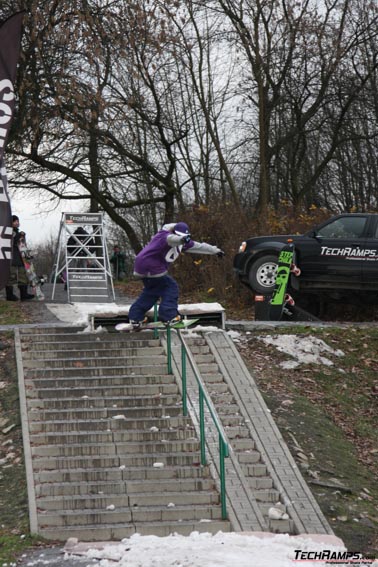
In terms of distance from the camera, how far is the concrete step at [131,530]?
28.6 ft

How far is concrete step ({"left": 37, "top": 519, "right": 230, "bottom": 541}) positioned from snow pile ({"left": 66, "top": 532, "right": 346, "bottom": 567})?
219mm

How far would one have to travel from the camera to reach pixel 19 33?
12.5 m

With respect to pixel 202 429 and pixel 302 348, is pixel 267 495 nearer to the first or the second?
pixel 202 429

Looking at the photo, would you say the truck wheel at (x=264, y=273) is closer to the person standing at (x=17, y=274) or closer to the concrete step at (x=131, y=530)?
the person standing at (x=17, y=274)

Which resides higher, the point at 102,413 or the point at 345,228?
the point at 345,228

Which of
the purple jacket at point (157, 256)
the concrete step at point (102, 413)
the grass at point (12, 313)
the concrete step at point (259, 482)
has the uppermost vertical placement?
the purple jacket at point (157, 256)

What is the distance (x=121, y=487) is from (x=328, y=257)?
8.56 metres

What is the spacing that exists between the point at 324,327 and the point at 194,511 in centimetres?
637

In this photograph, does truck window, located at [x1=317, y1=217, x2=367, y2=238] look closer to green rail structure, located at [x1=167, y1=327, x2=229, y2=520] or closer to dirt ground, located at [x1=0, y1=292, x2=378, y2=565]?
dirt ground, located at [x1=0, y1=292, x2=378, y2=565]

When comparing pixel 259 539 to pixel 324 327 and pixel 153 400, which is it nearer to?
pixel 153 400

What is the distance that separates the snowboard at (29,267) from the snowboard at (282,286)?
5.60 metres

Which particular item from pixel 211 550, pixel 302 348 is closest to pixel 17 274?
pixel 302 348

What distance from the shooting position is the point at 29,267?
19281mm

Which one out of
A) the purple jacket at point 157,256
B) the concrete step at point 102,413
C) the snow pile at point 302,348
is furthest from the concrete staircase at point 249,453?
the purple jacket at point 157,256
